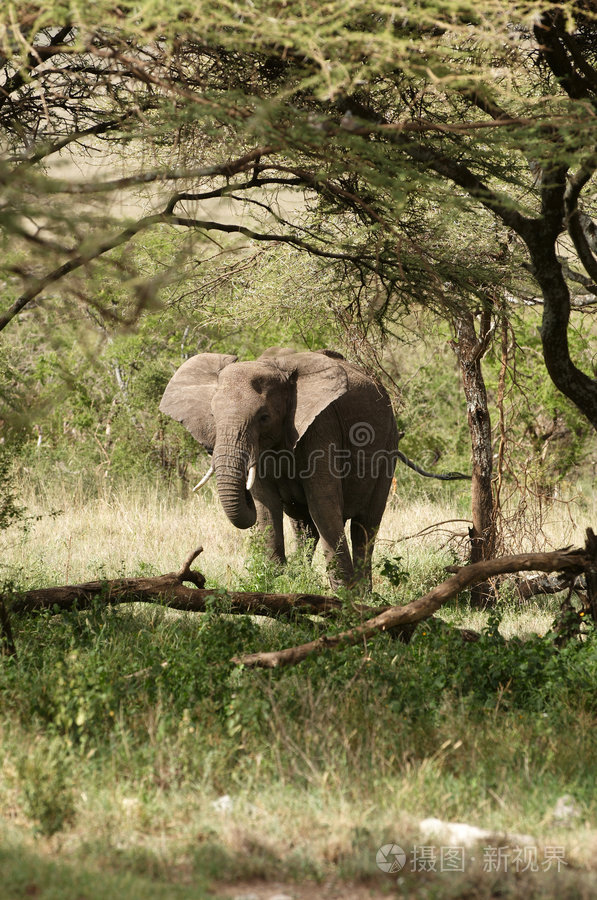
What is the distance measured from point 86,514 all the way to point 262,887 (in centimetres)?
1026

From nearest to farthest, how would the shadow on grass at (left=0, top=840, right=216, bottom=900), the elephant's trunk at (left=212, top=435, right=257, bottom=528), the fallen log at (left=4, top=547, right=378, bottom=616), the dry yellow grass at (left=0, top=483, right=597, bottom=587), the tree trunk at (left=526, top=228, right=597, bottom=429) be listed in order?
1. the shadow on grass at (left=0, top=840, right=216, bottom=900)
2. the fallen log at (left=4, top=547, right=378, bottom=616)
3. the tree trunk at (left=526, top=228, right=597, bottom=429)
4. the elephant's trunk at (left=212, top=435, right=257, bottom=528)
5. the dry yellow grass at (left=0, top=483, right=597, bottom=587)

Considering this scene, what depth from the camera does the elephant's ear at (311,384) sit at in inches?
371

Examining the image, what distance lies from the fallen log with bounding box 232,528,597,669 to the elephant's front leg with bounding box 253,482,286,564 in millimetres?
3372

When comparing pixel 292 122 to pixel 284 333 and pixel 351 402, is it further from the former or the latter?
pixel 284 333

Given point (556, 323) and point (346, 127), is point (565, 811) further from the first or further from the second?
point (556, 323)

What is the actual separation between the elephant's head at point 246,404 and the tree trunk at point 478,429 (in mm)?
1636

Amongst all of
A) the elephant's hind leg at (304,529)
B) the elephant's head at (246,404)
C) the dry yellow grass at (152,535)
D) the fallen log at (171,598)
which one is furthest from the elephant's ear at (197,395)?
the fallen log at (171,598)

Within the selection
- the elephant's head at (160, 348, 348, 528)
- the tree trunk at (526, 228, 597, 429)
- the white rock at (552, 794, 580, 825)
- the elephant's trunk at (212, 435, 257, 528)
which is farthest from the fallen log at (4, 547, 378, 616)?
the white rock at (552, 794, 580, 825)

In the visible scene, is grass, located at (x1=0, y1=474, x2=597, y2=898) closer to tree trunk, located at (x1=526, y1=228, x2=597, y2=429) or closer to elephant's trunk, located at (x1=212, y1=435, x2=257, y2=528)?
elephant's trunk, located at (x1=212, y1=435, x2=257, y2=528)

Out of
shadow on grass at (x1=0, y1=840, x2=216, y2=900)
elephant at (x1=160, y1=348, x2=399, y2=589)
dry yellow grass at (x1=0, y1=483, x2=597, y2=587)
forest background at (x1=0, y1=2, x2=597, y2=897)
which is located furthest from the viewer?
dry yellow grass at (x1=0, y1=483, x2=597, y2=587)

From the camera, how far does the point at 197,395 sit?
32.7ft

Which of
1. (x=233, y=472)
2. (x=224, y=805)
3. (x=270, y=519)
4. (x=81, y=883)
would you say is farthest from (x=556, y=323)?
(x=81, y=883)

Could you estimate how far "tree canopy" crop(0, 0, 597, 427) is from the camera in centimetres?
515

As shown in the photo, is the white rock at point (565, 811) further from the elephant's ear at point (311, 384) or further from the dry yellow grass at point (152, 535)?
the elephant's ear at point (311, 384)
